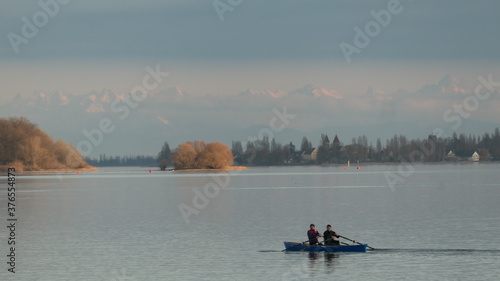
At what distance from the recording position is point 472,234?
51219 mm

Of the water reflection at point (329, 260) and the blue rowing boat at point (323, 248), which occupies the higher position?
the blue rowing boat at point (323, 248)

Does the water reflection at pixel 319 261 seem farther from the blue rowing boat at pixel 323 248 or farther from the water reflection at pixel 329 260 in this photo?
the blue rowing boat at pixel 323 248

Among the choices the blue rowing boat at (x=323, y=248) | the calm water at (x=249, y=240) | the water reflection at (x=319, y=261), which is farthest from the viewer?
the blue rowing boat at (x=323, y=248)

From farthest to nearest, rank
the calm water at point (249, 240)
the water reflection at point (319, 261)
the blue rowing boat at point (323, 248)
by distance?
the blue rowing boat at point (323, 248) < the water reflection at point (319, 261) < the calm water at point (249, 240)

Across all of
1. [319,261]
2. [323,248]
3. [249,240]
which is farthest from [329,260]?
[249,240]

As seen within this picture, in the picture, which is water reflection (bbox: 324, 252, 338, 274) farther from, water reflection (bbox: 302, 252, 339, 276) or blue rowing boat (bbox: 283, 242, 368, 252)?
blue rowing boat (bbox: 283, 242, 368, 252)

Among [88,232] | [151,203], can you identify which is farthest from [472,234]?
[151,203]

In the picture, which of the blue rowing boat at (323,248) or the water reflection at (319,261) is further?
the blue rowing boat at (323,248)

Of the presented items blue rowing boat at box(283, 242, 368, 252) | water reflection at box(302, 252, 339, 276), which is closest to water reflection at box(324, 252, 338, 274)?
water reflection at box(302, 252, 339, 276)

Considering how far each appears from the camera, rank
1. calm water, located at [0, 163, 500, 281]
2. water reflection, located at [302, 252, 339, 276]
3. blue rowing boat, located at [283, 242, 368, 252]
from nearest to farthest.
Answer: calm water, located at [0, 163, 500, 281] → water reflection, located at [302, 252, 339, 276] → blue rowing boat, located at [283, 242, 368, 252]

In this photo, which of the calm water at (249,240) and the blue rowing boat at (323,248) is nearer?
the calm water at (249,240)

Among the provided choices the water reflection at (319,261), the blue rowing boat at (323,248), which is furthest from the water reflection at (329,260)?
the blue rowing boat at (323,248)

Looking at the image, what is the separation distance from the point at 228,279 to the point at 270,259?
6107 millimetres

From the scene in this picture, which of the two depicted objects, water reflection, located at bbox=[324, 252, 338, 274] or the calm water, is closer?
the calm water
